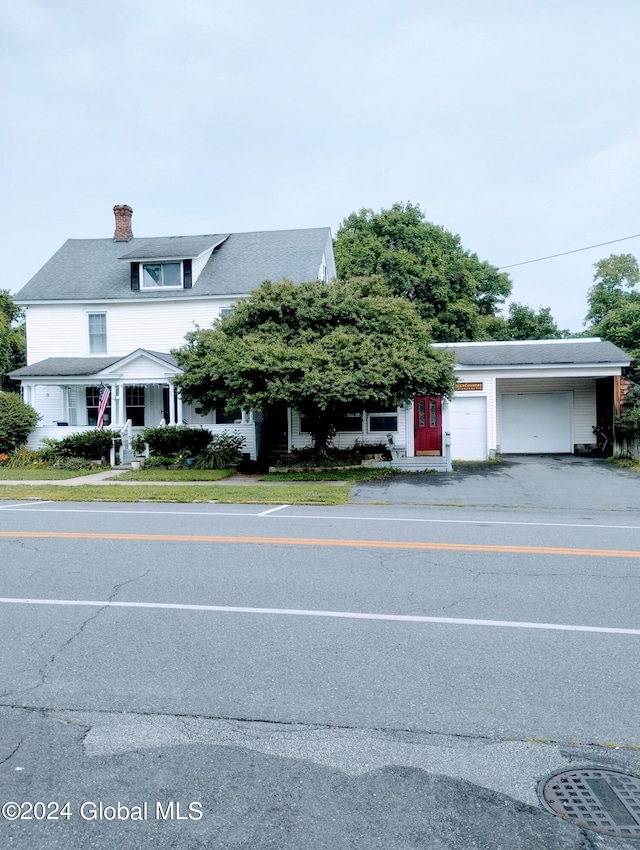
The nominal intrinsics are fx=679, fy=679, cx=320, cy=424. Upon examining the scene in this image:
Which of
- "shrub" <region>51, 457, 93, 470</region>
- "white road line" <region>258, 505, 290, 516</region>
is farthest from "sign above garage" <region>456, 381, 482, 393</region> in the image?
"shrub" <region>51, 457, 93, 470</region>

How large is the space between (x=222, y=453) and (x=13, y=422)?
26.3 ft

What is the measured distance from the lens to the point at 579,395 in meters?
26.4

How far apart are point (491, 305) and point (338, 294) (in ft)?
87.5

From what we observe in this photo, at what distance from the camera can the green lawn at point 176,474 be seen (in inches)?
778

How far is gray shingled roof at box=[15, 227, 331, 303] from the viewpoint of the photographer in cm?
2711

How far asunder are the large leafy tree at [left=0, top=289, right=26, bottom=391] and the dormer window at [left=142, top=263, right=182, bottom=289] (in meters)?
18.8

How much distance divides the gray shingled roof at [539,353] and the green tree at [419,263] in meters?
11.2

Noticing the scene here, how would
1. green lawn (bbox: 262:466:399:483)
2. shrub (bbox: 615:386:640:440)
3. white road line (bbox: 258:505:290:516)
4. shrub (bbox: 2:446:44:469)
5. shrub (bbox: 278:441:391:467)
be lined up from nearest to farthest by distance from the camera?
white road line (bbox: 258:505:290:516) < green lawn (bbox: 262:466:399:483) < shrub (bbox: 615:386:640:440) < shrub (bbox: 278:441:391:467) < shrub (bbox: 2:446:44:469)

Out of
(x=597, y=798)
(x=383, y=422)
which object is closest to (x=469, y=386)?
(x=383, y=422)

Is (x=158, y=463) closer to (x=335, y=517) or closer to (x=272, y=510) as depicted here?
(x=272, y=510)

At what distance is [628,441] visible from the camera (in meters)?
22.8

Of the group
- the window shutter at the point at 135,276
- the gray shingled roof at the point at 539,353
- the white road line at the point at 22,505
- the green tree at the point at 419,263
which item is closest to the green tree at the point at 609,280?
the green tree at the point at 419,263

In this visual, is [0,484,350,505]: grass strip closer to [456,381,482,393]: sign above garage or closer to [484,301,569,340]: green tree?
[456,381,482,393]: sign above garage

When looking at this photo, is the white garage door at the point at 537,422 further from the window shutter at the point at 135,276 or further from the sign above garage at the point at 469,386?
the window shutter at the point at 135,276
